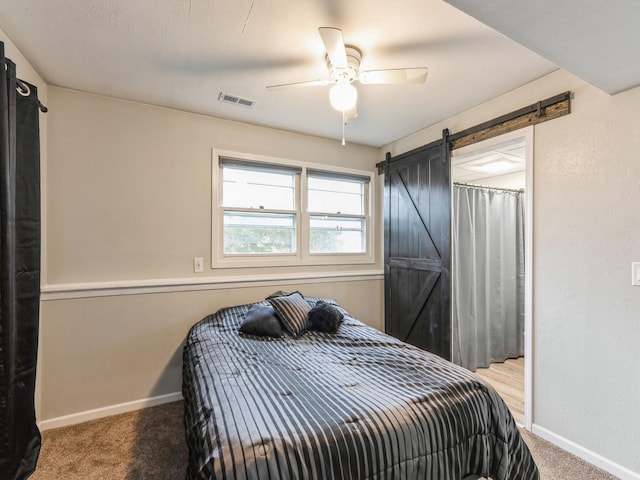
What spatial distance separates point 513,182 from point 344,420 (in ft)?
14.9

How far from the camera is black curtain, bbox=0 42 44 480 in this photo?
1.55m

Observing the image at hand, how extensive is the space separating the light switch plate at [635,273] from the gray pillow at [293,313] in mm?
2111

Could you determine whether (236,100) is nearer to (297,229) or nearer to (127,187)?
(127,187)

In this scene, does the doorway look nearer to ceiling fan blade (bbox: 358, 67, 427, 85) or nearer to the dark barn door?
the dark barn door

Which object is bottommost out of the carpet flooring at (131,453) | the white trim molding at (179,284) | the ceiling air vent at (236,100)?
the carpet flooring at (131,453)

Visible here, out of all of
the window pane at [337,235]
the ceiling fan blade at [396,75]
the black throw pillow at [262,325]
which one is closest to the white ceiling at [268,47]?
the ceiling fan blade at [396,75]

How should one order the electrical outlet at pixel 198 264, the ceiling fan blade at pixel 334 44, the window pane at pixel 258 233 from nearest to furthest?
the ceiling fan blade at pixel 334 44
the electrical outlet at pixel 198 264
the window pane at pixel 258 233

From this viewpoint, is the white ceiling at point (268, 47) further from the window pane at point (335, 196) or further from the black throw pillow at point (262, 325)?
the black throw pillow at point (262, 325)

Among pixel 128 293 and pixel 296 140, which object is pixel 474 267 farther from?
pixel 128 293

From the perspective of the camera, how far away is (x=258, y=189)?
10.5 feet

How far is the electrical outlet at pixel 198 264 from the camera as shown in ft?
9.25

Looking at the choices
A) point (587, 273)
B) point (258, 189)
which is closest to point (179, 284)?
point (258, 189)

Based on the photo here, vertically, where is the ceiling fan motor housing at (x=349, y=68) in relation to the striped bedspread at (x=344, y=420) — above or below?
above

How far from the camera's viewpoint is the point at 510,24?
4.15 feet
